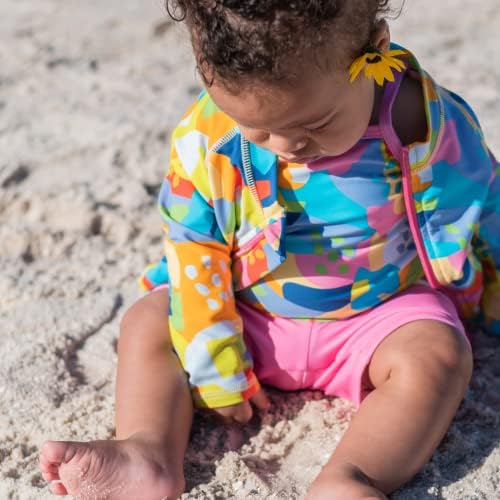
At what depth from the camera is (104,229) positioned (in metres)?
2.43

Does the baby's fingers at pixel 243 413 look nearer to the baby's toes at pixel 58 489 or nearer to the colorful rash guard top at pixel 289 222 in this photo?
the colorful rash guard top at pixel 289 222

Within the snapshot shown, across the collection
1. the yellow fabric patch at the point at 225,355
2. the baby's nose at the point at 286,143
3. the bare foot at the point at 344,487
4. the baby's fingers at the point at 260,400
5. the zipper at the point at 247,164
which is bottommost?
the baby's fingers at the point at 260,400

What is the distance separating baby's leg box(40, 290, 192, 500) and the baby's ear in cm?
65

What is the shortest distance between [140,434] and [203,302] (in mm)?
262

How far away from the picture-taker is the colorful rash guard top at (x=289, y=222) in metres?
1.68

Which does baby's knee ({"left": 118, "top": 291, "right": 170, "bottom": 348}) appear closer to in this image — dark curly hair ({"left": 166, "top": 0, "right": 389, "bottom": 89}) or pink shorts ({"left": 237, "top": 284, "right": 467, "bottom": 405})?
pink shorts ({"left": 237, "top": 284, "right": 467, "bottom": 405})

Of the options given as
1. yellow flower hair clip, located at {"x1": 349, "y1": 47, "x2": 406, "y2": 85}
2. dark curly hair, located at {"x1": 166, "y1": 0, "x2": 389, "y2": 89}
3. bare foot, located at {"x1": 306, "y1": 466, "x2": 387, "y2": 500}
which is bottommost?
bare foot, located at {"x1": 306, "y1": 466, "x2": 387, "y2": 500}

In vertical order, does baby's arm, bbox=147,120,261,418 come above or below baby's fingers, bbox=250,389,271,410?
above

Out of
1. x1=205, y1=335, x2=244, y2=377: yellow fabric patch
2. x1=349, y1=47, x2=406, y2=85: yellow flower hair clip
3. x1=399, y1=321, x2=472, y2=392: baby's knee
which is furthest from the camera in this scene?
x1=205, y1=335, x2=244, y2=377: yellow fabric patch

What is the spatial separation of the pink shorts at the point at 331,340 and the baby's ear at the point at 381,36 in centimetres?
48

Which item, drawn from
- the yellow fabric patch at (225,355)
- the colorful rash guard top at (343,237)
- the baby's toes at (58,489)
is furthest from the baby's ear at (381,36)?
the baby's toes at (58,489)

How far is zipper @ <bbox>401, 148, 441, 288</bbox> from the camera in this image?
168 cm

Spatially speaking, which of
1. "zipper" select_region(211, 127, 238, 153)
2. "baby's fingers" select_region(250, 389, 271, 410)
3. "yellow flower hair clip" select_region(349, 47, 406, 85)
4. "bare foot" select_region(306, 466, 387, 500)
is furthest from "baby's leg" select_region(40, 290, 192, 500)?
"yellow flower hair clip" select_region(349, 47, 406, 85)

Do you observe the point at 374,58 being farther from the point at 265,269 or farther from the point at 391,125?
the point at 265,269
